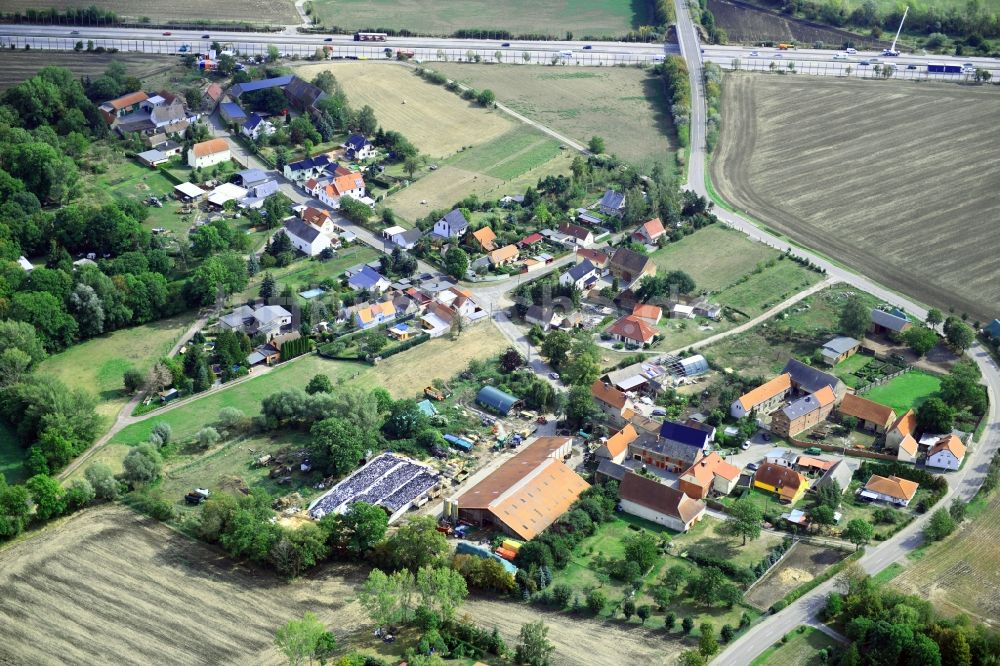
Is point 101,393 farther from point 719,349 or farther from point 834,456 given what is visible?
point 834,456

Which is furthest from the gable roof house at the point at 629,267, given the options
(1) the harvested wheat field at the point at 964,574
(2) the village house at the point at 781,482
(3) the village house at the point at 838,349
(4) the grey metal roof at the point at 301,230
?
(1) the harvested wheat field at the point at 964,574

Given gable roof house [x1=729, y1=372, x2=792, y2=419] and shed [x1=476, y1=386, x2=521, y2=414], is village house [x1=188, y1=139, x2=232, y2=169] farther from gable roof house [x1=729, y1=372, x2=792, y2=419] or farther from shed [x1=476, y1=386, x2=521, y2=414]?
gable roof house [x1=729, y1=372, x2=792, y2=419]

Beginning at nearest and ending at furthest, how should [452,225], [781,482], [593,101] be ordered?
[781,482] < [452,225] < [593,101]

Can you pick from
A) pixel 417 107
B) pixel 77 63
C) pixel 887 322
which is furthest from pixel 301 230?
pixel 77 63

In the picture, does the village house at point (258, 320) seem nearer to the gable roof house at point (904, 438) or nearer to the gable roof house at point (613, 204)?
the gable roof house at point (613, 204)

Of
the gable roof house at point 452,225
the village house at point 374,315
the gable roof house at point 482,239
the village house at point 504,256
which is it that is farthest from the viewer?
the gable roof house at point 452,225

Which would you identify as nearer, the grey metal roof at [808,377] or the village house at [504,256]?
the grey metal roof at [808,377]

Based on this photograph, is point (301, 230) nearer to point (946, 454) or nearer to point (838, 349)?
point (838, 349)
